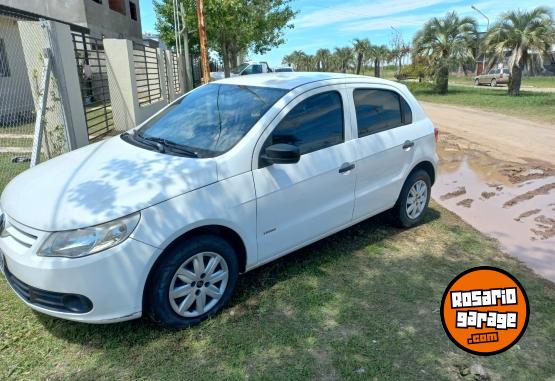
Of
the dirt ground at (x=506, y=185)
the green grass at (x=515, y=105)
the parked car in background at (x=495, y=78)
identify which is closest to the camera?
the dirt ground at (x=506, y=185)

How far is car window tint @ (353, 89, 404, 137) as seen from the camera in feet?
13.1

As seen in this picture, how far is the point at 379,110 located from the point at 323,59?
78.7 metres

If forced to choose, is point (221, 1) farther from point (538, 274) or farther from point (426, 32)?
point (538, 274)

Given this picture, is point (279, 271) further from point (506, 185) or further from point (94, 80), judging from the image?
point (94, 80)

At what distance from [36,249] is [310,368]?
1.80 m

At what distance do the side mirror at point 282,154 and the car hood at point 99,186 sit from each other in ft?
1.36

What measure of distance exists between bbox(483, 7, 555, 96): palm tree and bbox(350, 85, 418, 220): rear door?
22.0 m

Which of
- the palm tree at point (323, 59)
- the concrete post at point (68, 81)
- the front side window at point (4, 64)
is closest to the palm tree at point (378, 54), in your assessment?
the palm tree at point (323, 59)

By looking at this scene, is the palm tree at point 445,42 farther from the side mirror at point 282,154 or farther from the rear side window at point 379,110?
the side mirror at point 282,154

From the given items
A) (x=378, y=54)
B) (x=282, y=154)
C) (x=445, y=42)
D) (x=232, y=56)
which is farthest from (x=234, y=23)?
(x=378, y=54)

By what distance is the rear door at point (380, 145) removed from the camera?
395 cm

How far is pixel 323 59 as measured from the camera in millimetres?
79000

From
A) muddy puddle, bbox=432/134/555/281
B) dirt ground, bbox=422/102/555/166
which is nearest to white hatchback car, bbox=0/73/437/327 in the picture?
muddy puddle, bbox=432/134/555/281

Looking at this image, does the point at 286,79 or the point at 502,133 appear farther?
the point at 502,133
